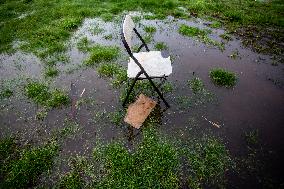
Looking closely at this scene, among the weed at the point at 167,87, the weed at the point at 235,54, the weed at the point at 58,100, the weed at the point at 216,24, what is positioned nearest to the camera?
the weed at the point at 58,100

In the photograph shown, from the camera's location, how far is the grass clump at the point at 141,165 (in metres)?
4.11

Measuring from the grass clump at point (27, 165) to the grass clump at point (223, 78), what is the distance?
135 inches

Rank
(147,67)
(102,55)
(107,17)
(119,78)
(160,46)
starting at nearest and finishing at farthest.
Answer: (147,67) < (119,78) < (102,55) < (160,46) < (107,17)

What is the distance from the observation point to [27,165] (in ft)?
14.5

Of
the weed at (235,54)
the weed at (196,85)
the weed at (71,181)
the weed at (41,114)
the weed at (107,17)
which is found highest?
the weed at (107,17)

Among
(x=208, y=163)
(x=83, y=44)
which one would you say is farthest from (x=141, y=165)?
(x=83, y=44)

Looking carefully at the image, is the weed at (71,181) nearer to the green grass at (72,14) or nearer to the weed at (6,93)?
the weed at (6,93)

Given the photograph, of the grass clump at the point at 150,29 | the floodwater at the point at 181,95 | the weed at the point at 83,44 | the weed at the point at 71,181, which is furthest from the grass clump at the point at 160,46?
the weed at the point at 71,181

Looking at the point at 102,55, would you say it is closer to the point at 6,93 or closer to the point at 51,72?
the point at 51,72

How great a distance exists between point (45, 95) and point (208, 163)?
3516 millimetres

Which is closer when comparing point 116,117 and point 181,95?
point 116,117

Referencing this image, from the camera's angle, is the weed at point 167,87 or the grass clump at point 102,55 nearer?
the weed at point 167,87

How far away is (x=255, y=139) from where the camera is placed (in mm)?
4711

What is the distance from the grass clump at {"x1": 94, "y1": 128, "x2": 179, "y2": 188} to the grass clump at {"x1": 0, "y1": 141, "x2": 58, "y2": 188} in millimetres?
780
